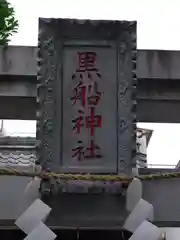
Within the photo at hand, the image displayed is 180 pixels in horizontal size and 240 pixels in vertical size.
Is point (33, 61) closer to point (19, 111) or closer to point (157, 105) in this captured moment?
point (19, 111)

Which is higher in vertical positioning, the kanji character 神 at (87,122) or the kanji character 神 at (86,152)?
the kanji character 神 at (87,122)

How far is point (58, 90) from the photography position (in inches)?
119

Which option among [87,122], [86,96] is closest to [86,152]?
[87,122]

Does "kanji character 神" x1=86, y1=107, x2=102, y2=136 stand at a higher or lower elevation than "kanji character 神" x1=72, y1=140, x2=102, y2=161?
higher

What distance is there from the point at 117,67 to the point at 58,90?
0.38m

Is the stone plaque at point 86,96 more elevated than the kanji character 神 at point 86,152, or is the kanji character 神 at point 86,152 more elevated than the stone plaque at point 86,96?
the stone plaque at point 86,96

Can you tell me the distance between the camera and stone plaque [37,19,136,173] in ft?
9.74

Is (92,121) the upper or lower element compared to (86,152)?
upper

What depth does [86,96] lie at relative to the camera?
3.00m

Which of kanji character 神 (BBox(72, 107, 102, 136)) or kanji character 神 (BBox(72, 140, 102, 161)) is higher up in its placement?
kanji character 神 (BBox(72, 107, 102, 136))

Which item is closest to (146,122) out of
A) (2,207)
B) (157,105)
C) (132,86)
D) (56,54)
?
(157,105)

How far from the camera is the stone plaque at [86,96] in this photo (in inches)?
117

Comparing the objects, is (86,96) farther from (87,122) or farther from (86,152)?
(86,152)

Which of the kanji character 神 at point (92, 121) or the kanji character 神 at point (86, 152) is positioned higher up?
the kanji character 神 at point (92, 121)
